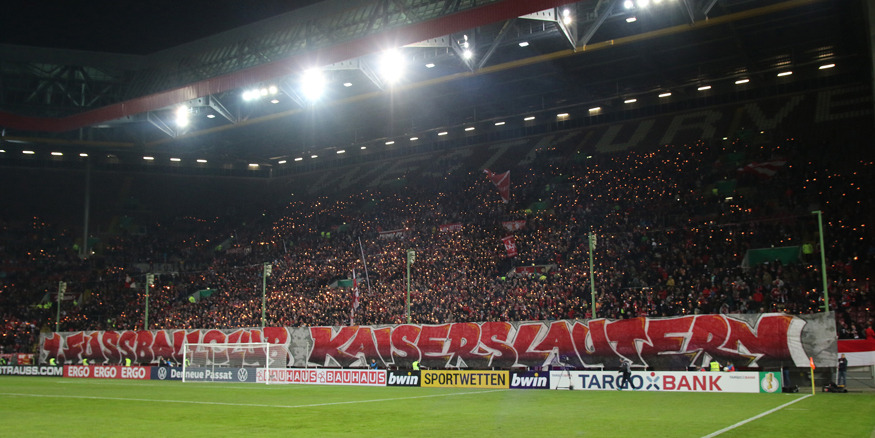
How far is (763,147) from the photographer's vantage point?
140ft

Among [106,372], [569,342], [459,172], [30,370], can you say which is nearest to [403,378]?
[569,342]

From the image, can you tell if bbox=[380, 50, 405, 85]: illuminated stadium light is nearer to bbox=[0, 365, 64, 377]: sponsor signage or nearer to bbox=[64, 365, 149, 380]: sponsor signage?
bbox=[64, 365, 149, 380]: sponsor signage

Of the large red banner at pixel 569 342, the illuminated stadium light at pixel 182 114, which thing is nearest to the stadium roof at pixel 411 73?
the illuminated stadium light at pixel 182 114

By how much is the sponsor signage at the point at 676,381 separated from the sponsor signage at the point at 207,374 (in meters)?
16.5

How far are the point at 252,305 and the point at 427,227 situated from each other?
41.2ft

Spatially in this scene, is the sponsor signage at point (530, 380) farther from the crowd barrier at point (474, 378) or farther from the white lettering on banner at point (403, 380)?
the white lettering on banner at point (403, 380)

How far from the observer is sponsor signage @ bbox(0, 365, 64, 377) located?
146 feet

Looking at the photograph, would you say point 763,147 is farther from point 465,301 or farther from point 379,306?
point 379,306

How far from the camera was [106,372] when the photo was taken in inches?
1660

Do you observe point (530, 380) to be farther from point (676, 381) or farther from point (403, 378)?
point (403, 378)

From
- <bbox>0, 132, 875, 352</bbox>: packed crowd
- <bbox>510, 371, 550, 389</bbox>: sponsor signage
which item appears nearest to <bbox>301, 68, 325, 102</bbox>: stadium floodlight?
<bbox>0, 132, 875, 352</bbox>: packed crowd

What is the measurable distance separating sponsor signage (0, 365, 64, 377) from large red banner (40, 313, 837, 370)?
416 inches

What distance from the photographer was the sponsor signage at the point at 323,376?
1284 inches

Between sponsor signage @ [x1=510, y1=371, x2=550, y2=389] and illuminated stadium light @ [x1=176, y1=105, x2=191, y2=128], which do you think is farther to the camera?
illuminated stadium light @ [x1=176, y1=105, x2=191, y2=128]
